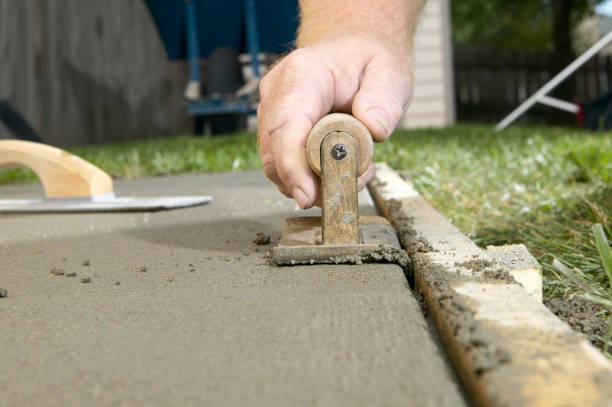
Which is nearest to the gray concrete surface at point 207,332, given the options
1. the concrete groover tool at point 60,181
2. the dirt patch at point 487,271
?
the dirt patch at point 487,271

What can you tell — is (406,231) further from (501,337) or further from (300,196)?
(501,337)

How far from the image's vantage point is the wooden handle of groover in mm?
2127

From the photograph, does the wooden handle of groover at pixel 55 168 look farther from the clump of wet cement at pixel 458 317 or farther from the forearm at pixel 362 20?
the clump of wet cement at pixel 458 317

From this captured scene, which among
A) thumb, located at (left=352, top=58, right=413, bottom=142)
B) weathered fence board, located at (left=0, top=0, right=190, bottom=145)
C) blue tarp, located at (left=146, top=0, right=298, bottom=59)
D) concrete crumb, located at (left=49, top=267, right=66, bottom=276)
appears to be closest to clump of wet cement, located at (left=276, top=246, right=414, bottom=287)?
thumb, located at (left=352, top=58, right=413, bottom=142)

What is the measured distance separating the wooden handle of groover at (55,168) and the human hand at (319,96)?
1.02 metres

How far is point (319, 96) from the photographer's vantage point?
123cm

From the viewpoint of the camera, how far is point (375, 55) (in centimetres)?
131

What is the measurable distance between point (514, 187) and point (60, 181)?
1.67 metres

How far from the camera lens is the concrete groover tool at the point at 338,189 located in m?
1.20

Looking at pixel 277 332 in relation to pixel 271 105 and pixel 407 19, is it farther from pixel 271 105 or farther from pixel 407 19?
pixel 407 19

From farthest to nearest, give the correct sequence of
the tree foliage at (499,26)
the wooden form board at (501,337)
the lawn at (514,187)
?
the tree foliage at (499,26), the lawn at (514,187), the wooden form board at (501,337)

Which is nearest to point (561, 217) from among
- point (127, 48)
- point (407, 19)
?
point (407, 19)

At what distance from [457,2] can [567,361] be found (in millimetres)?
20590

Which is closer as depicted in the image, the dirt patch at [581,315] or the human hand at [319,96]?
the dirt patch at [581,315]
